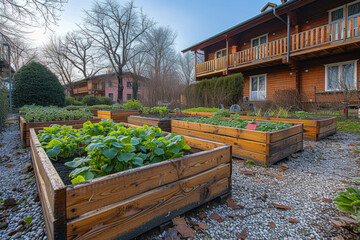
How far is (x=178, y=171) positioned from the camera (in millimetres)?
1353

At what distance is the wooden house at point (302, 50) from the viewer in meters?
7.88

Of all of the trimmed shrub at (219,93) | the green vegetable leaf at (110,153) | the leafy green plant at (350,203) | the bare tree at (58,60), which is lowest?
the leafy green plant at (350,203)

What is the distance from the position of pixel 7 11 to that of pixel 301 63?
12.6 meters

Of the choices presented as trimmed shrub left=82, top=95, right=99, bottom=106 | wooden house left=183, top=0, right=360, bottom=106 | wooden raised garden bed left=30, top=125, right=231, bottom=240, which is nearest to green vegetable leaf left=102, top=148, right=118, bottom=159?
wooden raised garden bed left=30, top=125, right=231, bottom=240

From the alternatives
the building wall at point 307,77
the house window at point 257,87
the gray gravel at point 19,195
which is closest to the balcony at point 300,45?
the building wall at point 307,77

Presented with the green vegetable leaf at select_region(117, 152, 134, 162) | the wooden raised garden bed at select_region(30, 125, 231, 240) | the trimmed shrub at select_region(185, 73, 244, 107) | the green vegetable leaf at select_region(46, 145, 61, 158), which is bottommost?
the wooden raised garden bed at select_region(30, 125, 231, 240)

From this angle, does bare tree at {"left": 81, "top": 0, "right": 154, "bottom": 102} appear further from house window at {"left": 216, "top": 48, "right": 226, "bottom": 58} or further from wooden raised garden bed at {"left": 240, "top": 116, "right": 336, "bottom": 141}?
wooden raised garden bed at {"left": 240, "top": 116, "right": 336, "bottom": 141}

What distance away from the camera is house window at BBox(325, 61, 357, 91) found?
8.39 metres

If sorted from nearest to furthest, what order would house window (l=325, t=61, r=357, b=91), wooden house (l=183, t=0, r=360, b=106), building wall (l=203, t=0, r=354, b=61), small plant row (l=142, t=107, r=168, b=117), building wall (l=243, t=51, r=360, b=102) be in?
small plant row (l=142, t=107, r=168, b=117) < wooden house (l=183, t=0, r=360, b=106) < house window (l=325, t=61, r=357, b=91) < building wall (l=243, t=51, r=360, b=102) < building wall (l=203, t=0, r=354, b=61)

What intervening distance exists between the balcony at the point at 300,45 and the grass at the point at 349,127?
395cm

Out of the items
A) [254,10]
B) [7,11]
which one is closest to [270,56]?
[254,10]

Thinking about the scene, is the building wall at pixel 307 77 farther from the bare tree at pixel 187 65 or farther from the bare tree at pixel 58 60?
the bare tree at pixel 58 60

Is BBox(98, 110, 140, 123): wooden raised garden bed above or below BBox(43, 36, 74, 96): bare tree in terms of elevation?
below

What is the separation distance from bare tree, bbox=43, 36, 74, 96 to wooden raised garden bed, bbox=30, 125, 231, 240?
83.7 feet
